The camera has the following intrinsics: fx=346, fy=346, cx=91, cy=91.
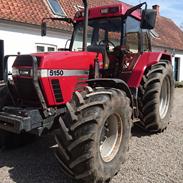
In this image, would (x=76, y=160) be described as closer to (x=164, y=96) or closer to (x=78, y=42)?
(x=78, y=42)

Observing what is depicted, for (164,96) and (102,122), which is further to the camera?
(164,96)

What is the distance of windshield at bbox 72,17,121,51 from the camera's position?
→ 235 inches

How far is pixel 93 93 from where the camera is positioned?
171 inches

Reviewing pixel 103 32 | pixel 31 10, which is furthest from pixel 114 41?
pixel 31 10

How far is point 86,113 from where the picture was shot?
4.14m

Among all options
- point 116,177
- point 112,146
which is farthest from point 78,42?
point 116,177

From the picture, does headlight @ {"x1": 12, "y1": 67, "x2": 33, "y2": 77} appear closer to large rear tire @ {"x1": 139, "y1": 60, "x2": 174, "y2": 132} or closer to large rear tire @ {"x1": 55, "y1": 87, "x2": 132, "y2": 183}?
large rear tire @ {"x1": 55, "y1": 87, "x2": 132, "y2": 183}

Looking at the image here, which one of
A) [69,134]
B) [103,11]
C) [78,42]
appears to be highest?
[103,11]

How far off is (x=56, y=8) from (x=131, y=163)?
12.1m

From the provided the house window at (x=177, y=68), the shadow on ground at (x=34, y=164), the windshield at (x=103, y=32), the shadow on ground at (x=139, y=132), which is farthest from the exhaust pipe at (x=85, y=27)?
the house window at (x=177, y=68)

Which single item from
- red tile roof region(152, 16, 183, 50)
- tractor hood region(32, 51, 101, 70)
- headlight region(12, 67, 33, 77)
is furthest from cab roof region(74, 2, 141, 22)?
red tile roof region(152, 16, 183, 50)

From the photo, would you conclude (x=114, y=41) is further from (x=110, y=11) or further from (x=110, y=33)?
(x=110, y=11)

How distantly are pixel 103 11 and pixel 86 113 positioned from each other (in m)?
2.55

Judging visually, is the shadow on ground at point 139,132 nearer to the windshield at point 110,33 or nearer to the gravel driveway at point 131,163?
the gravel driveway at point 131,163
